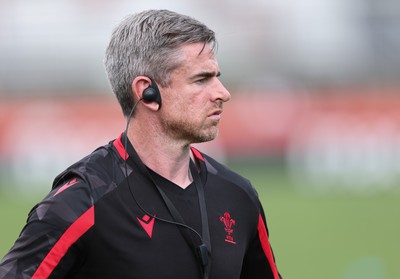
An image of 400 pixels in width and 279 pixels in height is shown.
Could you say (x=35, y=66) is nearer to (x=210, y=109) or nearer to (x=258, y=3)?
(x=258, y=3)

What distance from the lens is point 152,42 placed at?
3.71m

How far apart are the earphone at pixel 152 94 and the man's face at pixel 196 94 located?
1.1 inches

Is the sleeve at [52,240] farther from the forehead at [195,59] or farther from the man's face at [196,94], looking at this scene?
the forehead at [195,59]

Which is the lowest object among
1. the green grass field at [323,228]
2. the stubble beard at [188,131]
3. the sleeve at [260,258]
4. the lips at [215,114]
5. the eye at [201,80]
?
the green grass field at [323,228]

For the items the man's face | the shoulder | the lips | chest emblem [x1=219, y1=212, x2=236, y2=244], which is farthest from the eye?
chest emblem [x1=219, y1=212, x2=236, y2=244]

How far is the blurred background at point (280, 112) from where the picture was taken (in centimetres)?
1257

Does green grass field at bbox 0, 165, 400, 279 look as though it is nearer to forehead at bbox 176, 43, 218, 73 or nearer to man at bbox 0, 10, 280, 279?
man at bbox 0, 10, 280, 279

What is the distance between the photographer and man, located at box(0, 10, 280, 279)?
3.51 m

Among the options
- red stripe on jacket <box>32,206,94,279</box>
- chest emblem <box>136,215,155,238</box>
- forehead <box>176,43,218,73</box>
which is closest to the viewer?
red stripe on jacket <box>32,206,94,279</box>

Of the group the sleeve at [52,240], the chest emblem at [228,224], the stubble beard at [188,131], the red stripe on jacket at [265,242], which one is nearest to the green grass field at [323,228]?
the red stripe on jacket at [265,242]

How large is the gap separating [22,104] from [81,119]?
1433 mm

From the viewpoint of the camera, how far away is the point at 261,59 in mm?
20438

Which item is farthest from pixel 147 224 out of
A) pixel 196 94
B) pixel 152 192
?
pixel 196 94

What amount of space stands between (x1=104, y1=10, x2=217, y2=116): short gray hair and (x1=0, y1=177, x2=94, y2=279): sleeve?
1.78 feet
